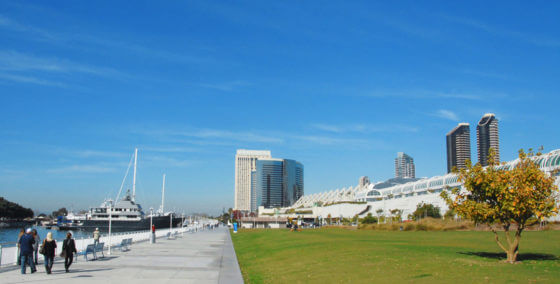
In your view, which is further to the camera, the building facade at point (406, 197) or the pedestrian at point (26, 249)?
the building facade at point (406, 197)

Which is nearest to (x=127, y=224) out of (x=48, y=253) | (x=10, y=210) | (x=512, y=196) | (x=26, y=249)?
(x=10, y=210)

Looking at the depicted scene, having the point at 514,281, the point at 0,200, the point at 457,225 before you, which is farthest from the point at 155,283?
the point at 0,200

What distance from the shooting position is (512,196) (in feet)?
52.2

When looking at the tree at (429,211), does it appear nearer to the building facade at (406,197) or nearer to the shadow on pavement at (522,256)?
the building facade at (406,197)

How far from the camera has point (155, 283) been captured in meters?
14.3

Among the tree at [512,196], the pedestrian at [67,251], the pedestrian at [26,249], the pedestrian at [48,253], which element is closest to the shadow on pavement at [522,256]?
the tree at [512,196]

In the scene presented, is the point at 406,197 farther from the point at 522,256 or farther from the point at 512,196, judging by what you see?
the point at 512,196

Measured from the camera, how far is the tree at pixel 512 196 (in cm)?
1590

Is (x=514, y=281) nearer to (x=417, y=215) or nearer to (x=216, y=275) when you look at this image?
(x=216, y=275)

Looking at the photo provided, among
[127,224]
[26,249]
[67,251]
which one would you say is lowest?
[127,224]

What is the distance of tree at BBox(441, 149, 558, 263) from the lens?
15.9 meters

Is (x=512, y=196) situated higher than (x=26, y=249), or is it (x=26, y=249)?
(x=512, y=196)

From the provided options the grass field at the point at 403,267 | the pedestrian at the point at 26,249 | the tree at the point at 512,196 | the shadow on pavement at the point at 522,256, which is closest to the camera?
the grass field at the point at 403,267

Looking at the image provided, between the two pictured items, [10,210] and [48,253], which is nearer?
[48,253]
